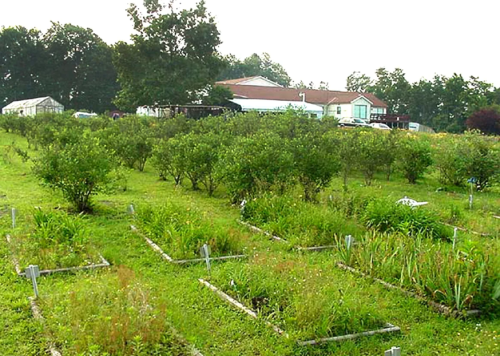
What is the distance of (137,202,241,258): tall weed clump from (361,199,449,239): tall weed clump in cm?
227

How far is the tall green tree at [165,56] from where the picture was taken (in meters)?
35.5

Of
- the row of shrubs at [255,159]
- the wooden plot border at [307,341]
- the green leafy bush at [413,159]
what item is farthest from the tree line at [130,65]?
the wooden plot border at [307,341]

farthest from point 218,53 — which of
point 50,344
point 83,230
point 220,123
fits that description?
point 50,344

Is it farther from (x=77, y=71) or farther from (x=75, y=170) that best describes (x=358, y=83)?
(x=75, y=170)

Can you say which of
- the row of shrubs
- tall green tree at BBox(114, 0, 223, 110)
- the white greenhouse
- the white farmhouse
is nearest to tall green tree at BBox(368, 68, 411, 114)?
the white farmhouse

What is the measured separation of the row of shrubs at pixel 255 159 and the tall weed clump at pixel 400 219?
2176 millimetres

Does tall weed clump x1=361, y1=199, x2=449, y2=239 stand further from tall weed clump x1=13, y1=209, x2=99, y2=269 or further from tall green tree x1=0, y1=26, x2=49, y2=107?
tall green tree x1=0, y1=26, x2=49, y2=107

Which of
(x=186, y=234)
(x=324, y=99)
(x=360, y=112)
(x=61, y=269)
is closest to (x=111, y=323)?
(x=61, y=269)

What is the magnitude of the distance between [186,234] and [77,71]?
57.8 m

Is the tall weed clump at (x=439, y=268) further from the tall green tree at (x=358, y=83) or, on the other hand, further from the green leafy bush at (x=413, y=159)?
the tall green tree at (x=358, y=83)

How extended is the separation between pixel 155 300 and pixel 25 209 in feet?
18.4

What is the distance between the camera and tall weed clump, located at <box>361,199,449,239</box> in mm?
7801

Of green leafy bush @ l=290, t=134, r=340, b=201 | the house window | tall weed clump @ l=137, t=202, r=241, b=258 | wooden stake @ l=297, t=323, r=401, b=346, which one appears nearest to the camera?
wooden stake @ l=297, t=323, r=401, b=346

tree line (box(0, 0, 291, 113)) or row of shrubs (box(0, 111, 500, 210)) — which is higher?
tree line (box(0, 0, 291, 113))
